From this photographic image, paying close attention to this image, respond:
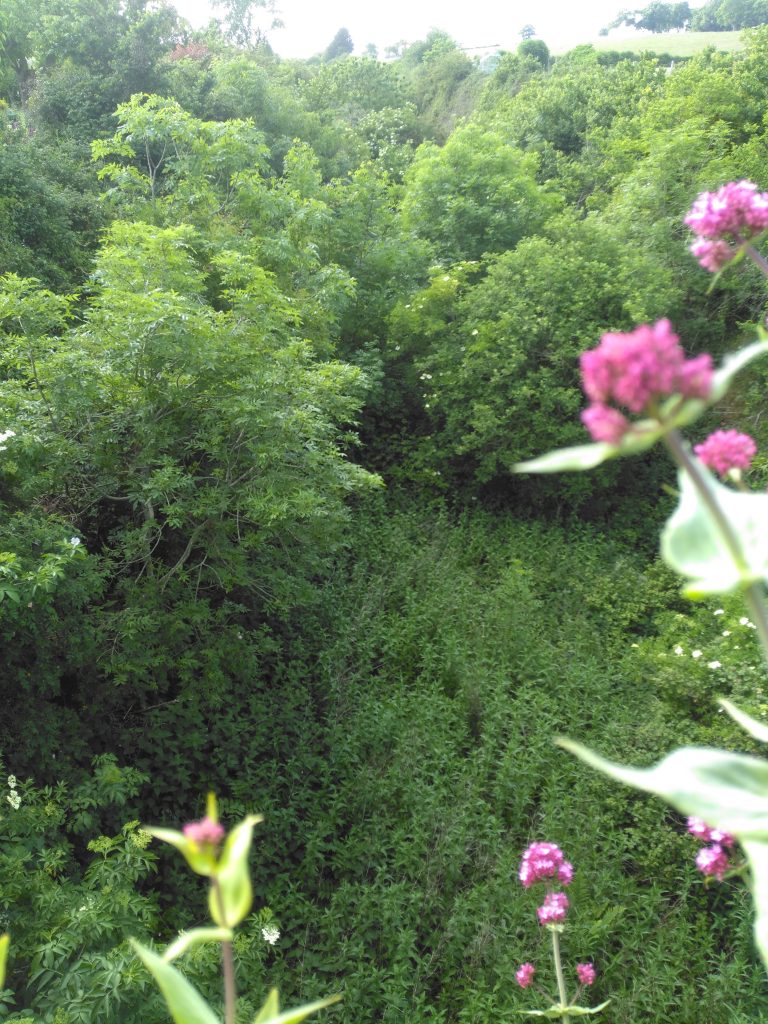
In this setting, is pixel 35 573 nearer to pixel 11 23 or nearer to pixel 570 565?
pixel 570 565

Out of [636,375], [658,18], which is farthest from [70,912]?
[658,18]

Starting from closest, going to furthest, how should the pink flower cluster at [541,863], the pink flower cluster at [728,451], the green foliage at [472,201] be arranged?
the pink flower cluster at [728,451]
the pink flower cluster at [541,863]
the green foliage at [472,201]

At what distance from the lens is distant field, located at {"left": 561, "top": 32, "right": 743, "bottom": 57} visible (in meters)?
30.6

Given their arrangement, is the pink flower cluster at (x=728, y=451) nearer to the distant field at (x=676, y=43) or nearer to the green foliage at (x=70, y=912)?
the green foliage at (x=70, y=912)

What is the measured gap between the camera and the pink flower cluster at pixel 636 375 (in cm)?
44

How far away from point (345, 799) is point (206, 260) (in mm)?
4512

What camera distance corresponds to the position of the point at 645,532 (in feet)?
28.0

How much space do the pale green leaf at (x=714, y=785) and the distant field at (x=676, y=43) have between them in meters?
35.1

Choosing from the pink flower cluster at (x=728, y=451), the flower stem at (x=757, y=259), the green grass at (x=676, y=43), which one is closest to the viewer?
the pink flower cluster at (x=728, y=451)

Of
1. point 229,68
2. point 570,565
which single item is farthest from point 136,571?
point 229,68

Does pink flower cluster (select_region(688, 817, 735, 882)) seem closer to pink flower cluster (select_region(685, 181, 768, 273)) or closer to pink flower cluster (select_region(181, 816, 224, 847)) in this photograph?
pink flower cluster (select_region(685, 181, 768, 273))

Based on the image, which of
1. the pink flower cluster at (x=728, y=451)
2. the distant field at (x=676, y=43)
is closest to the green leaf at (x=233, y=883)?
the pink flower cluster at (x=728, y=451)

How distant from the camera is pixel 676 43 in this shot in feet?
110

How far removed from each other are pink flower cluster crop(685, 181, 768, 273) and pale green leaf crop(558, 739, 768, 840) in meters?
0.67
